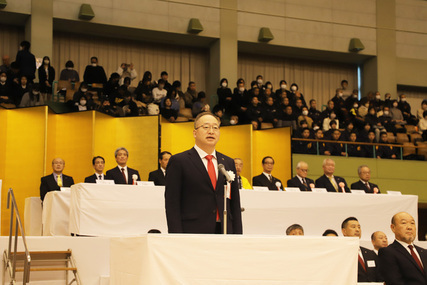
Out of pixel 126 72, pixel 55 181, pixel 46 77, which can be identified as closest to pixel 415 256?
pixel 55 181

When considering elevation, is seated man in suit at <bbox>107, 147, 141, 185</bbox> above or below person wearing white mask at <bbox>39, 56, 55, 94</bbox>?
below

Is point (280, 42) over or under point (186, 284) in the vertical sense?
over

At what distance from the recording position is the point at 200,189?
4.20 metres

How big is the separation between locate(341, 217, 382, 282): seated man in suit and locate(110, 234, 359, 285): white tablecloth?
12.0ft

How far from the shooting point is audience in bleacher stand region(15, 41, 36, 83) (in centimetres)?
1387

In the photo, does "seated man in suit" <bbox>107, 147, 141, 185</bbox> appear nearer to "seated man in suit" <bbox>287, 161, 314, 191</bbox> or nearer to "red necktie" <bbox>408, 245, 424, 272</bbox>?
"seated man in suit" <bbox>287, 161, 314, 191</bbox>

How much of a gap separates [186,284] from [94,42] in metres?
14.7

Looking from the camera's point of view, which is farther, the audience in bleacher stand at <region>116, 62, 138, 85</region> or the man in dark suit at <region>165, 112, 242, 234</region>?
the audience in bleacher stand at <region>116, 62, 138, 85</region>

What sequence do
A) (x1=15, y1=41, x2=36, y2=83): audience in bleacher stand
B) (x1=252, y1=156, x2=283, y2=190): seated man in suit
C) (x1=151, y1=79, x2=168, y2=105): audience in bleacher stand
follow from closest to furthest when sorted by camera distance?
(x1=252, y1=156, x2=283, y2=190): seated man in suit, (x1=15, y1=41, x2=36, y2=83): audience in bleacher stand, (x1=151, y1=79, x2=168, y2=105): audience in bleacher stand

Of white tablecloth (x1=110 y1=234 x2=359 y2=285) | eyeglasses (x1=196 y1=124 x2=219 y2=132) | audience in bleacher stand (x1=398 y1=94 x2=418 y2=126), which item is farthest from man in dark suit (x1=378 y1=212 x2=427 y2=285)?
audience in bleacher stand (x1=398 y1=94 x2=418 y2=126)

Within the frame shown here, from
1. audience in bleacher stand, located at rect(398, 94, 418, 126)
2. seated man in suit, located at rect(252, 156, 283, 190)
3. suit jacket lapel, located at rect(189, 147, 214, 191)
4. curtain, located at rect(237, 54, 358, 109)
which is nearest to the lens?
suit jacket lapel, located at rect(189, 147, 214, 191)

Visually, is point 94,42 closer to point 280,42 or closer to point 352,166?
point 280,42

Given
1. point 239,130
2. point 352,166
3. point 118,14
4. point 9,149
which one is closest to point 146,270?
point 9,149

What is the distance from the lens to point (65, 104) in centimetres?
1377
